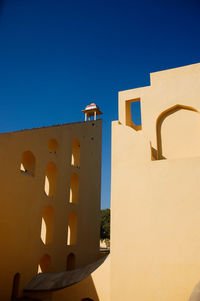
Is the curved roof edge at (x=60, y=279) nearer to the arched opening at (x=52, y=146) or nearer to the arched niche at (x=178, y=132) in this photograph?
the arched niche at (x=178, y=132)

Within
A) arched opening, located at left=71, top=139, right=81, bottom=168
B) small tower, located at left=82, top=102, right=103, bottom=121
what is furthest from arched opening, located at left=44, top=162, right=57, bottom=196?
small tower, located at left=82, top=102, right=103, bottom=121

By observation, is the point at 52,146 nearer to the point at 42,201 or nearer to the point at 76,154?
the point at 76,154

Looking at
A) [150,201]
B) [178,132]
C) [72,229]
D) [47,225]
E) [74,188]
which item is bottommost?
[72,229]

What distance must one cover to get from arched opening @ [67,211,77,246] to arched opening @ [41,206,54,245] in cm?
173

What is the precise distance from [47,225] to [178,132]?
9290 mm

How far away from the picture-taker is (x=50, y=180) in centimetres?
1395

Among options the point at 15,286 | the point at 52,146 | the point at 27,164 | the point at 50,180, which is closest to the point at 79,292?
the point at 15,286

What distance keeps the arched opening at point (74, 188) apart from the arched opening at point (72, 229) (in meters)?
0.93

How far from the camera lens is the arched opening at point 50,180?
13.7 metres

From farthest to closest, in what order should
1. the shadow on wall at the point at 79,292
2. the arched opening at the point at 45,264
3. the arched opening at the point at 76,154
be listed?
the arched opening at the point at 76,154 < the arched opening at the point at 45,264 < the shadow on wall at the point at 79,292

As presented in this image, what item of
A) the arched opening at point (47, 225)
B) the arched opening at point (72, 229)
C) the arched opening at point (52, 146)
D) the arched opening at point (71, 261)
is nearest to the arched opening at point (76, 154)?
the arched opening at point (52, 146)

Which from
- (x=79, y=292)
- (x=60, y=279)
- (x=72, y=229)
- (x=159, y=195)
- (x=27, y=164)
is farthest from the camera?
(x=72, y=229)

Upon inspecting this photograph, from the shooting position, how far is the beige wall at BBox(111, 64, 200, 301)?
5.94m

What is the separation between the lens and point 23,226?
10375mm
